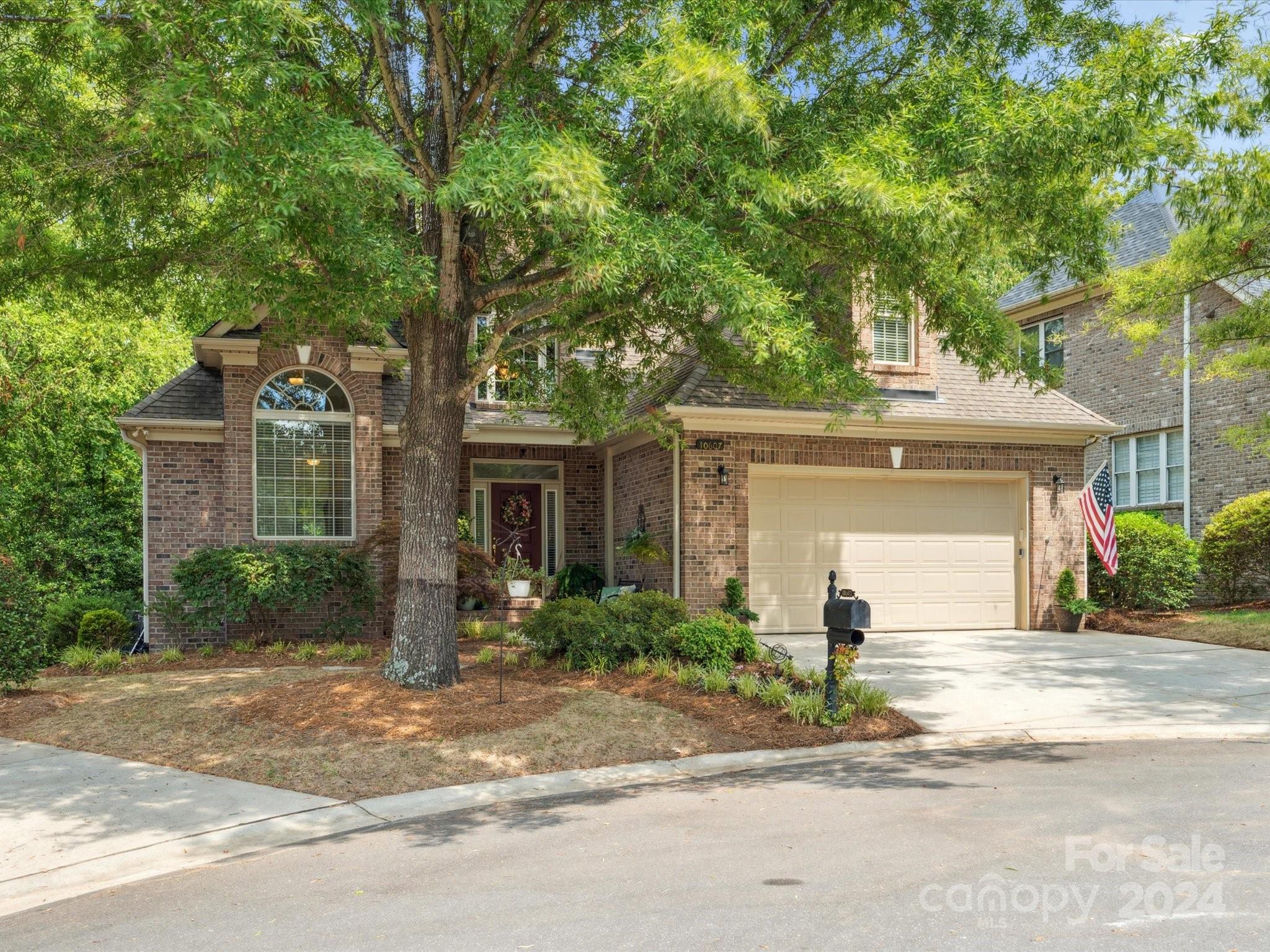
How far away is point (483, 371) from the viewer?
931 centimetres

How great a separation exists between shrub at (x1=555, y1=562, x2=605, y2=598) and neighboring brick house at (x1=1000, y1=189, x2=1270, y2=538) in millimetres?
9062

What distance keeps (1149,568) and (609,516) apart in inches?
352

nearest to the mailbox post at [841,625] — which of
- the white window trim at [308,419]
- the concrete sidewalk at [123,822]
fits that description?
the concrete sidewalk at [123,822]

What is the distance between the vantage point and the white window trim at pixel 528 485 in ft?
55.8

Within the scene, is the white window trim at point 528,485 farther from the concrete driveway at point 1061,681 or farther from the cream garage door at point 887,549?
the concrete driveway at point 1061,681

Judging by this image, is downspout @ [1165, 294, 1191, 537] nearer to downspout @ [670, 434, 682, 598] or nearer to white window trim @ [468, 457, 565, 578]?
downspout @ [670, 434, 682, 598]

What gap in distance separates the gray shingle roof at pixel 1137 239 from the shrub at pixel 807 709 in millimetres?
13094

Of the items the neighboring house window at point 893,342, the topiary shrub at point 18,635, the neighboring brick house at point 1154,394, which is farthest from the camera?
the neighboring brick house at point 1154,394

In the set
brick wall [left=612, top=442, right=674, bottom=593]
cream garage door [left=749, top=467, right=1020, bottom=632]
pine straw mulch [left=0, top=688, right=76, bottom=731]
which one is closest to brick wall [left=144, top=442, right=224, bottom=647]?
pine straw mulch [left=0, top=688, right=76, bottom=731]

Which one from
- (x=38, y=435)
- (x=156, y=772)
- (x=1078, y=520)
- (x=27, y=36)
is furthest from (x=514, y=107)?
(x=38, y=435)

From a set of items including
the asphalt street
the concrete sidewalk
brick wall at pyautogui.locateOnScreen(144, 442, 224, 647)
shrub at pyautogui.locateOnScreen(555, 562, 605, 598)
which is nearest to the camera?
the asphalt street

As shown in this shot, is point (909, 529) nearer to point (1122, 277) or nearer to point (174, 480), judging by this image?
point (1122, 277)

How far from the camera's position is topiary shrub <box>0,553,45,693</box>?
9.81 meters

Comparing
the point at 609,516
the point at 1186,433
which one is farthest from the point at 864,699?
the point at 1186,433
